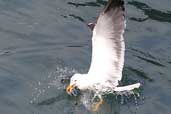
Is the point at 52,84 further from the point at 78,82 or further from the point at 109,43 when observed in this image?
the point at 109,43

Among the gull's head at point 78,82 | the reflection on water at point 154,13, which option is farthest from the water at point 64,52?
the gull's head at point 78,82

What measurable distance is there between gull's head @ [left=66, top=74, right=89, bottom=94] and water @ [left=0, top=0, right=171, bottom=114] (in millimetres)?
271

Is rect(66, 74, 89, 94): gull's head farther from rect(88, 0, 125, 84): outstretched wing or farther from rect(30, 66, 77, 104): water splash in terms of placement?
rect(30, 66, 77, 104): water splash

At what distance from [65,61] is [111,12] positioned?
7.16 feet

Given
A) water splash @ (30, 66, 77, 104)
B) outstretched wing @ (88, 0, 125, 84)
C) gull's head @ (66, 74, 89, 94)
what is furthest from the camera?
water splash @ (30, 66, 77, 104)

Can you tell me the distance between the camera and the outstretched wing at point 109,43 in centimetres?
910

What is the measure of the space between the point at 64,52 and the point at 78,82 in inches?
68.6

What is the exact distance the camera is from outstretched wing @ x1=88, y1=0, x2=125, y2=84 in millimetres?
9102

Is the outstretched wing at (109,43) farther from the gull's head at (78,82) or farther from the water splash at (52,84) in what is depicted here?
the water splash at (52,84)

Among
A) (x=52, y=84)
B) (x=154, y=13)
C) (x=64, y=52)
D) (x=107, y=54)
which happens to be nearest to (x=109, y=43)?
(x=107, y=54)

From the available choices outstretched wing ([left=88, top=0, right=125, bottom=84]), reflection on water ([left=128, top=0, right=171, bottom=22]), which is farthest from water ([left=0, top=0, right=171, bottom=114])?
outstretched wing ([left=88, top=0, right=125, bottom=84])

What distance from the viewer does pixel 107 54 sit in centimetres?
938

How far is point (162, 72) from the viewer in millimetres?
10766

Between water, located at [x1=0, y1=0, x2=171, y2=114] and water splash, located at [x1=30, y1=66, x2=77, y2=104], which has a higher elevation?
water, located at [x1=0, y1=0, x2=171, y2=114]
